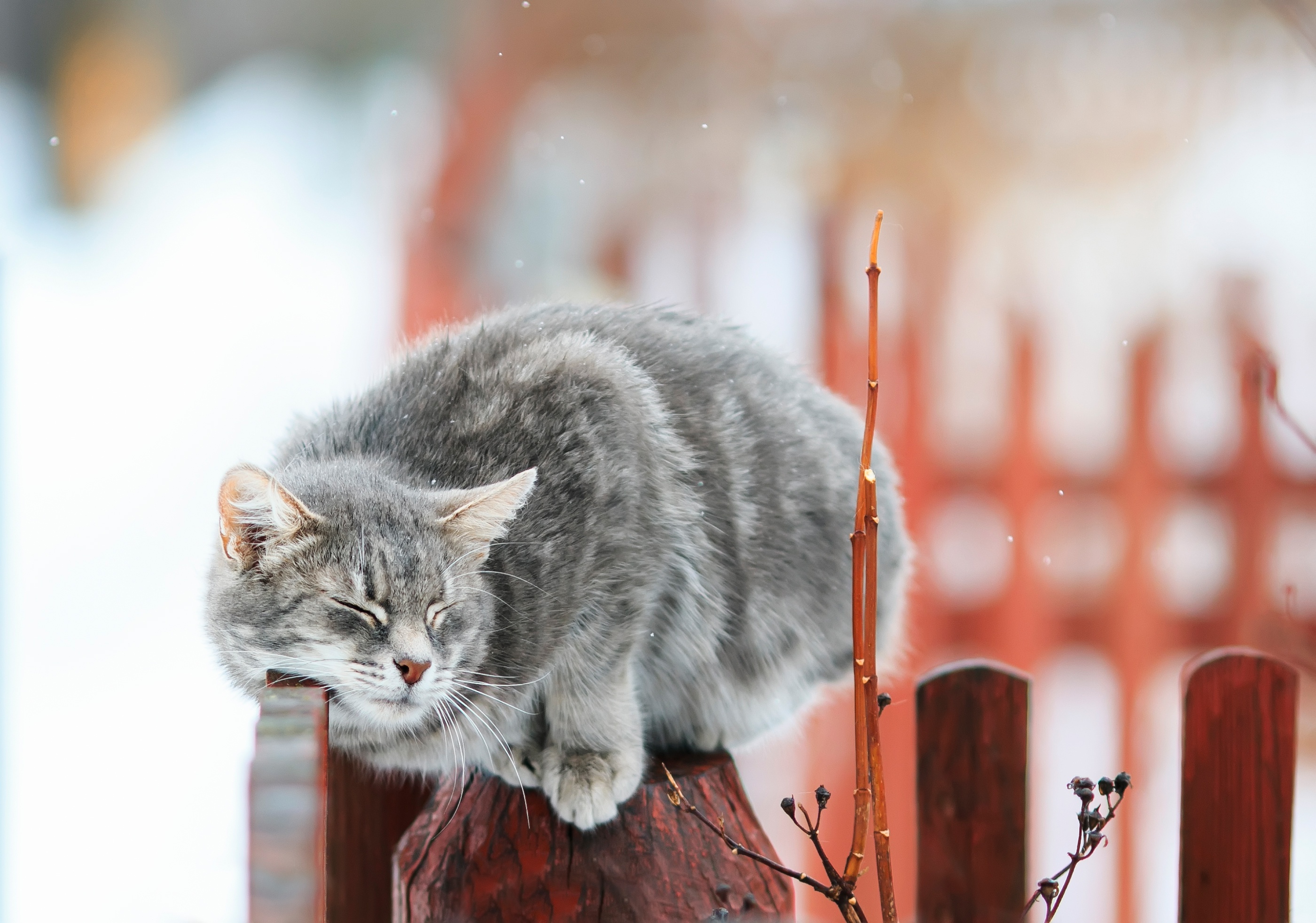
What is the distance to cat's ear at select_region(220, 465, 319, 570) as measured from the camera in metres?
0.62

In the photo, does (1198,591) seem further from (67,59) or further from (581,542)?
(67,59)

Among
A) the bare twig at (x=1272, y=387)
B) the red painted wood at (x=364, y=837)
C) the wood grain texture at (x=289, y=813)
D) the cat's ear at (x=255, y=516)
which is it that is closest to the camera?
the wood grain texture at (x=289, y=813)

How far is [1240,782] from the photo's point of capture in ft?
2.67

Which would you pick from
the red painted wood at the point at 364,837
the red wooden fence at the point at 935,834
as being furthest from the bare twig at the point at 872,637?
the red painted wood at the point at 364,837

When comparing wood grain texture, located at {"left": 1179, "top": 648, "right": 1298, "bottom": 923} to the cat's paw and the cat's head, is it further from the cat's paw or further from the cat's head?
the cat's head

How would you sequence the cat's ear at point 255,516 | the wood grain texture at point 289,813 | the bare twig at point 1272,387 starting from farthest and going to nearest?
the bare twig at point 1272,387
the cat's ear at point 255,516
the wood grain texture at point 289,813

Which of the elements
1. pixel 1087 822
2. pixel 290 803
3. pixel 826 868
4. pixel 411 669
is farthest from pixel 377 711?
pixel 1087 822

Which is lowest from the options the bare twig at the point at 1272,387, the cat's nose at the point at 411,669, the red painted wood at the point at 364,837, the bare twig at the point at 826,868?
the red painted wood at the point at 364,837

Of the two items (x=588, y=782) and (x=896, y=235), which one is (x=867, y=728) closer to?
(x=588, y=782)

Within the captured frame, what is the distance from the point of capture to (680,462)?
0.84 meters

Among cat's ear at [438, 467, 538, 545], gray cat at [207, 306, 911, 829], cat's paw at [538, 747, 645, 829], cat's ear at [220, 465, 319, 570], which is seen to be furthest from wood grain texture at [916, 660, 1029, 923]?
cat's ear at [220, 465, 319, 570]

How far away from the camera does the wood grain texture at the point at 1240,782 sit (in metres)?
0.81

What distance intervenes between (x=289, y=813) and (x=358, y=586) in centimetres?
16

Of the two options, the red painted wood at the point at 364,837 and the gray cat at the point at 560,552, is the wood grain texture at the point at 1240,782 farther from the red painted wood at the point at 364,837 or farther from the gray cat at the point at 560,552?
the red painted wood at the point at 364,837
